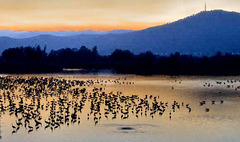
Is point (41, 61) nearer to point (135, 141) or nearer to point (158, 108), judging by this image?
point (158, 108)

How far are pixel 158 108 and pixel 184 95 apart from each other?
12.6m

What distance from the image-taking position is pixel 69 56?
14412 cm

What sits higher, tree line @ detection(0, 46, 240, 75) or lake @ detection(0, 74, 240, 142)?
tree line @ detection(0, 46, 240, 75)

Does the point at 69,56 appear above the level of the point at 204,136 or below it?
above

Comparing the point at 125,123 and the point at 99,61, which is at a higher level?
the point at 99,61

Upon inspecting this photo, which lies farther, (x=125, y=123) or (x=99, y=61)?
(x=99, y=61)

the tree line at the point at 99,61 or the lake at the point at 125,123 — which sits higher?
the tree line at the point at 99,61

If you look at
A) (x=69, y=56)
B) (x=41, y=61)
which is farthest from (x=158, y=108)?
(x=69, y=56)

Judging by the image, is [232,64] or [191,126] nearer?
[191,126]

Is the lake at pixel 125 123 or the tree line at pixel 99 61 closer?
the lake at pixel 125 123

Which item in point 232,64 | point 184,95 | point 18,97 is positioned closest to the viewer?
point 18,97

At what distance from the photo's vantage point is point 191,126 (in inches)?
1061

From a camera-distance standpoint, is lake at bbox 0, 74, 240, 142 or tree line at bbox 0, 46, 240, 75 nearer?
lake at bbox 0, 74, 240, 142

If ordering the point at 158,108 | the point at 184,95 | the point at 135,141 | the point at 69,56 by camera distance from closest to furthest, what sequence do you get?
the point at 135,141
the point at 158,108
the point at 184,95
the point at 69,56
